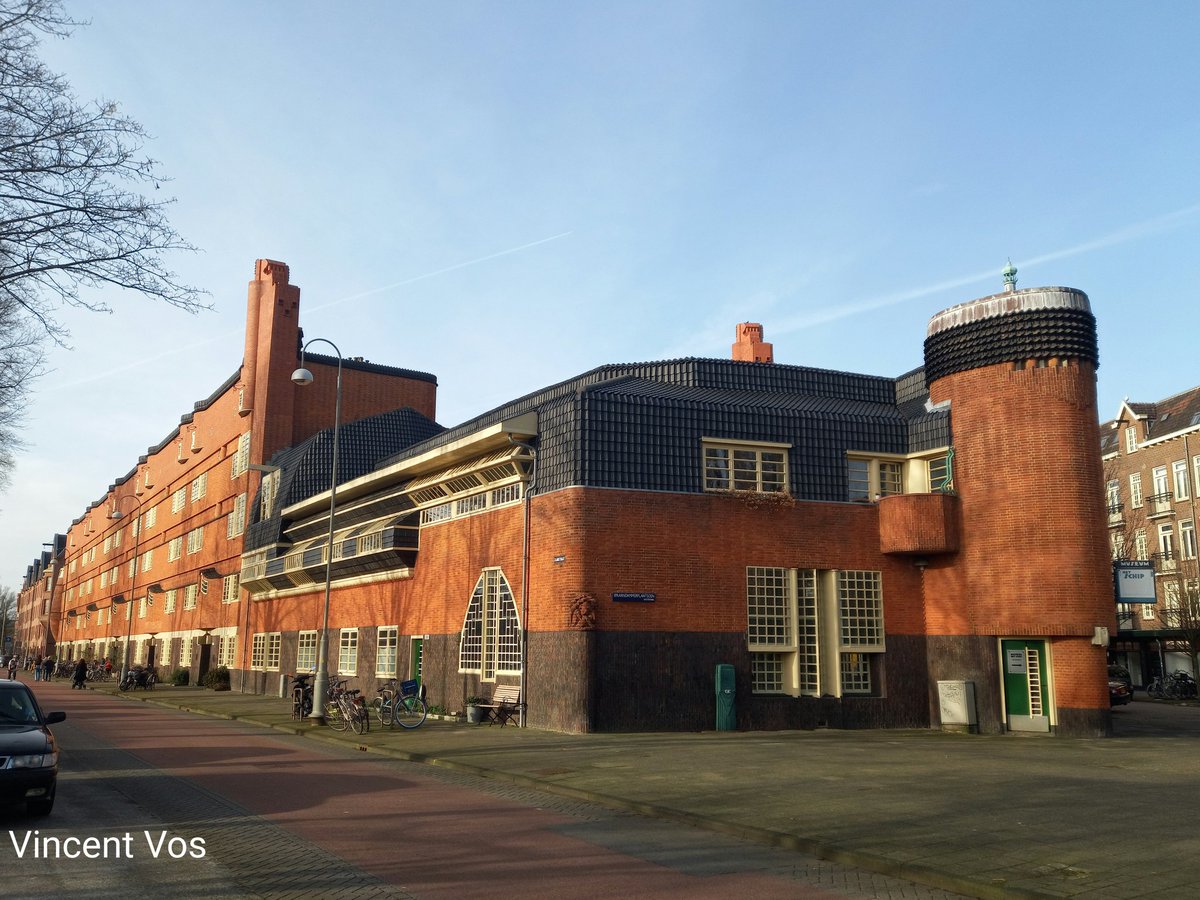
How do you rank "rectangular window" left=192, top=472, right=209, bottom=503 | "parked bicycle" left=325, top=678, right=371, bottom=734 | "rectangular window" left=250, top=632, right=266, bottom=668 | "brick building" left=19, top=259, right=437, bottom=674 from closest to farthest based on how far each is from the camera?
1. "parked bicycle" left=325, top=678, right=371, bottom=734
2. "rectangular window" left=250, top=632, right=266, bottom=668
3. "brick building" left=19, top=259, right=437, bottom=674
4. "rectangular window" left=192, top=472, right=209, bottom=503

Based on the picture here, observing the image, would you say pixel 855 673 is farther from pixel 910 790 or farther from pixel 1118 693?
pixel 1118 693

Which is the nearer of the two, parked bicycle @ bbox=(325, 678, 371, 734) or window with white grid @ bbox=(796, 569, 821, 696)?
parked bicycle @ bbox=(325, 678, 371, 734)

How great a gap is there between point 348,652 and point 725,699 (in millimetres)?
18714

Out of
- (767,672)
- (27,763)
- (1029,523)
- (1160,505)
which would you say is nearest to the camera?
(27,763)

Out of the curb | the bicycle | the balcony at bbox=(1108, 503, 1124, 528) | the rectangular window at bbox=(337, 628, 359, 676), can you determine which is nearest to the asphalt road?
the curb

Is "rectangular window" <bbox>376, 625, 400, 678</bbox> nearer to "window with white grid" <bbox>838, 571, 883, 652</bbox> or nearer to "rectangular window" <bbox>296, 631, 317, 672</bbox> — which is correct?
"rectangular window" <bbox>296, 631, 317, 672</bbox>

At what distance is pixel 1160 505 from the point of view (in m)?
55.6

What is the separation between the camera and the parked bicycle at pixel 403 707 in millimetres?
25312

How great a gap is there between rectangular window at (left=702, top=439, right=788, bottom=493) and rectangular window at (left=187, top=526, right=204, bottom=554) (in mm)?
45656

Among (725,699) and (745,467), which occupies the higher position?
(745,467)

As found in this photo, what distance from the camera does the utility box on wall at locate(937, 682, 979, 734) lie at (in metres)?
24.6

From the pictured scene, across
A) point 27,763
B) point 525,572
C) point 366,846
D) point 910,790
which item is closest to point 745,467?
point 525,572

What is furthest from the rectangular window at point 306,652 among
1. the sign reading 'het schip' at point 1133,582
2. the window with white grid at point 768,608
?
the sign reading 'het schip' at point 1133,582

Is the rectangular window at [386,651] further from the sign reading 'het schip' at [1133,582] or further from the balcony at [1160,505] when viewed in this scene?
the balcony at [1160,505]
